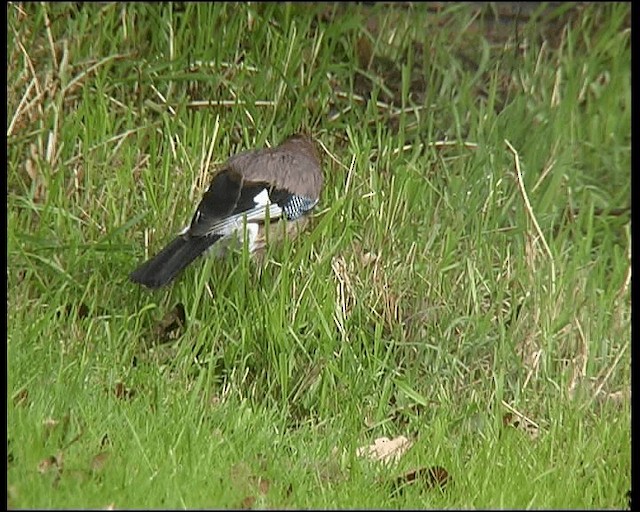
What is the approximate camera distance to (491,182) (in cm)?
748

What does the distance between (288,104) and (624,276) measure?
1.97 meters

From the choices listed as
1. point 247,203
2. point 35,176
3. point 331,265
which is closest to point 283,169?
point 247,203

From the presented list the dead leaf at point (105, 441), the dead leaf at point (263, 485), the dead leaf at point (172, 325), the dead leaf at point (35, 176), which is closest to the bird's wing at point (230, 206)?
the dead leaf at point (172, 325)

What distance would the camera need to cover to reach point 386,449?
605 centimetres

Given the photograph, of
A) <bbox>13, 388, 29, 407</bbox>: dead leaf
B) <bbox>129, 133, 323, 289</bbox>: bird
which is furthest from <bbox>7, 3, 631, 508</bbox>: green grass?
<bbox>129, 133, 323, 289</bbox>: bird

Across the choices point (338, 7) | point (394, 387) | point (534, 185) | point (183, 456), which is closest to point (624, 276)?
point (534, 185)

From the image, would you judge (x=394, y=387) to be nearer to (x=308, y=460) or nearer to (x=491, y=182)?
(x=308, y=460)

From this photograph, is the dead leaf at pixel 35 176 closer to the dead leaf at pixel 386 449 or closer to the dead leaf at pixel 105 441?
the dead leaf at pixel 105 441

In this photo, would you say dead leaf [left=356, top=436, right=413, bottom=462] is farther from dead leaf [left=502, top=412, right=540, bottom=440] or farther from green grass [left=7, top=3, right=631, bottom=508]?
dead leaf [left=502, top=412, right=540, bottom=440]

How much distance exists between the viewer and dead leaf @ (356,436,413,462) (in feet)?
19.3

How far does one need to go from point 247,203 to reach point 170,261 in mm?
619

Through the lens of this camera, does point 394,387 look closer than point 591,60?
Yes

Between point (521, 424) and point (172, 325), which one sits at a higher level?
point (172, 325)

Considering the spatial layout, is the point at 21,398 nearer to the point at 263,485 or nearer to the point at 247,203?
the point at 263,485
